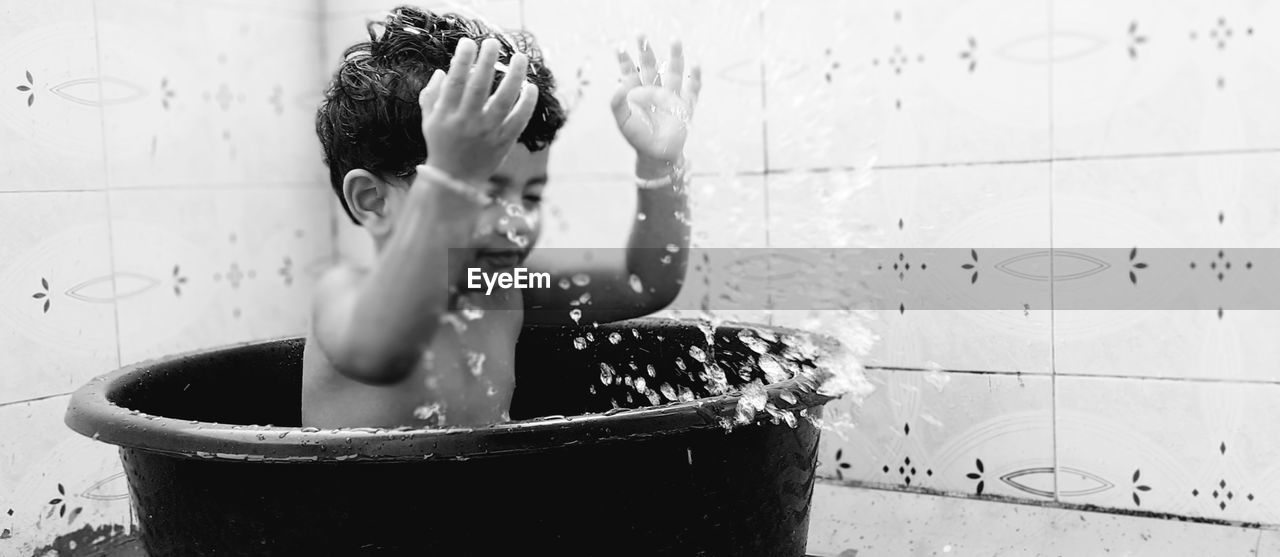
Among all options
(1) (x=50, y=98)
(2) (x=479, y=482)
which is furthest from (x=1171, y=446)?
(1) (x=50, y=98)

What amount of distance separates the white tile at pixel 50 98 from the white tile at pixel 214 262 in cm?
9

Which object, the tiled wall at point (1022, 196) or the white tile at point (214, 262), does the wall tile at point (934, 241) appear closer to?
→ the tiled wall at point (1022, 196)

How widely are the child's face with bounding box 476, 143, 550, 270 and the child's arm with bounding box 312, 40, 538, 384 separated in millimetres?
124

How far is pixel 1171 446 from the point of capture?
145 centimetres

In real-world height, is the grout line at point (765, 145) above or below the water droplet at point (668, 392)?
above

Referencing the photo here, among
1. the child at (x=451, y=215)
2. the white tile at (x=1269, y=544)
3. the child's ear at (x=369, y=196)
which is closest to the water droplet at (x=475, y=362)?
the child at (x=451, y=215)

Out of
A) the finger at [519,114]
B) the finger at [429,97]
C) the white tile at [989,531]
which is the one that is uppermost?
the finger at [429,97]

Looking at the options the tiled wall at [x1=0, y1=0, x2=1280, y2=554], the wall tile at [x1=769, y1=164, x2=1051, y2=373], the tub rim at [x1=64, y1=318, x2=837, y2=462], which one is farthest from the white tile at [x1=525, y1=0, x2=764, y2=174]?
the tub rim at [x1=64, y1=318, x2=837, y2=462]

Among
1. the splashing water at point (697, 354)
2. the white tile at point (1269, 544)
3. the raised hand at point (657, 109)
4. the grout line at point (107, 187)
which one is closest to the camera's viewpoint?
the raised hand at point (657, 109)

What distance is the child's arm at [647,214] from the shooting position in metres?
1.08

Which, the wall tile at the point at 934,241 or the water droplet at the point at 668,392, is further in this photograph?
the wall tile at the point at 934,241

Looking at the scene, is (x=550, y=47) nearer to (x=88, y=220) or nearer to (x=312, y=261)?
(x=312, y=261)

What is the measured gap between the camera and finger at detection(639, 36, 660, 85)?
1.14m

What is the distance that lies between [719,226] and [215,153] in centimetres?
86
